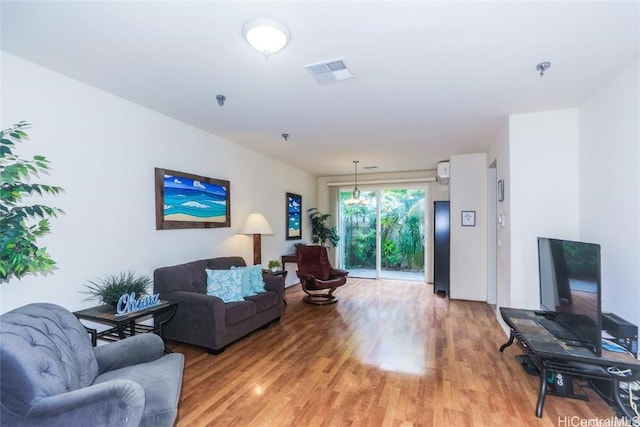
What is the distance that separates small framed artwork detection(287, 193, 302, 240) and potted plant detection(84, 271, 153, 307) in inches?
134

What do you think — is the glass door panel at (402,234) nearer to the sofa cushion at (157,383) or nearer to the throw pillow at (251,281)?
the throw pillow at (251,281)

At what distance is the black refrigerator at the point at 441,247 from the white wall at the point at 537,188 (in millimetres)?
2189

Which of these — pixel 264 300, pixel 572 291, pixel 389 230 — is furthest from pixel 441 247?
pixel 264 300

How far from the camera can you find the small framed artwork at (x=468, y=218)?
501 cm

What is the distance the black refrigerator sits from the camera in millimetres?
5527

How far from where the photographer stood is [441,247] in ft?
18.3

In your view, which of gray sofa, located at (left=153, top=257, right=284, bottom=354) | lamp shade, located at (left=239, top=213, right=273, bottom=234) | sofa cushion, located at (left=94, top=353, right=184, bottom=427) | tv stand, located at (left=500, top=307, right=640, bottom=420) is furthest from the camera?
lamp shade, located at (left=239, top=213, right=273, bottom=234)

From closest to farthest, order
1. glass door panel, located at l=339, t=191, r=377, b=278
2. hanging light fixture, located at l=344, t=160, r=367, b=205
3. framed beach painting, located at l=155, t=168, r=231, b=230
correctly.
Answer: framed beach painting, located at l=155, t=168, r=231, b=230, hanging light fixture, located at l=344, t=160, r=367, b=205, glass door panel, located at l=339, t=191, r=377, b=278

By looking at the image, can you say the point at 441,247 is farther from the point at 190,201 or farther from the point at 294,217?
the point at 190,201

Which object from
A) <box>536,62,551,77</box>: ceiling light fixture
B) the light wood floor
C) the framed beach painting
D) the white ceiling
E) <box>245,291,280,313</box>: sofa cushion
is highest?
the white ceiling

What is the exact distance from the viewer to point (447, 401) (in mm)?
2227

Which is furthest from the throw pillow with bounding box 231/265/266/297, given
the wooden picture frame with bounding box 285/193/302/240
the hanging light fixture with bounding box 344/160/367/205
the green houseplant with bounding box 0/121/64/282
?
the hanging light fixture with bounding box 344/160/367/205

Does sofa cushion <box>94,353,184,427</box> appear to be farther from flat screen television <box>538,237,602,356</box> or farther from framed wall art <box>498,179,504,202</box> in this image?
framed wall art <box>498,179,504,202</box>

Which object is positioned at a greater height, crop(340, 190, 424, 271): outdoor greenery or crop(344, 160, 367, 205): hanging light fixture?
crop(344, 160, 367, 205): hanging light fixture
